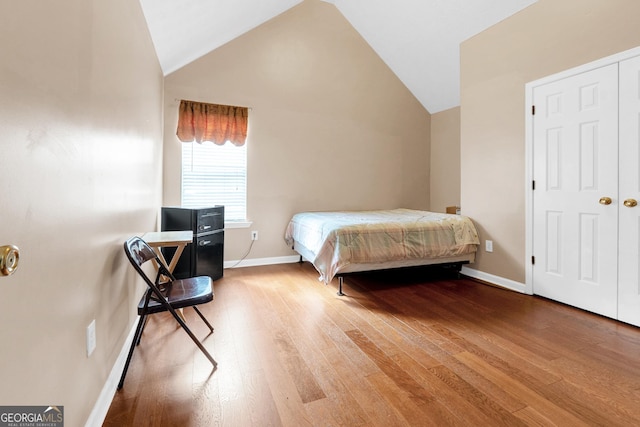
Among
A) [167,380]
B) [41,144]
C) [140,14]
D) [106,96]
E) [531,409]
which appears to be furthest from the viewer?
[140,14]

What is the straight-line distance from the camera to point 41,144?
894 millimetres

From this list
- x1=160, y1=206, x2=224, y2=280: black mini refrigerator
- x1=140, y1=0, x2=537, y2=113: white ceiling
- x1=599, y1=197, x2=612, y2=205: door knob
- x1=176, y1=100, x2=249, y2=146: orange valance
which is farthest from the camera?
x1=176, y1=100, x2=249, y2=146: orange valance

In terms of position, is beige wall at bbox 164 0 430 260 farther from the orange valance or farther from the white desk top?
the white desk top

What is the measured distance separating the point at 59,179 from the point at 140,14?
185 cm

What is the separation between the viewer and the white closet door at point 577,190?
2375mm

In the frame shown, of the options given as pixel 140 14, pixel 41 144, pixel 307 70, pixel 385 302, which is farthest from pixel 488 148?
pixel 41 144

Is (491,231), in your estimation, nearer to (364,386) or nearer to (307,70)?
(364,386)

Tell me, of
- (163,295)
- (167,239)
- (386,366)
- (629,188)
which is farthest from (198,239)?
(629,188)

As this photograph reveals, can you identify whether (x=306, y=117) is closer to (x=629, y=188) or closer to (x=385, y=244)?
(x=385, y=244)

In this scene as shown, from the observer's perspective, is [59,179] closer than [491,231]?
Yes

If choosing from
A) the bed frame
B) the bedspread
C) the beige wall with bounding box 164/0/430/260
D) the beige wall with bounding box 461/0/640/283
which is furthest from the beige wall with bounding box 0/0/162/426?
the beige wall with bounding box 461/0/640/283

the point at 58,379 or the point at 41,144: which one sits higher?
the point at 41,144

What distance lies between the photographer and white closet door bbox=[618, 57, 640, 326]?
222 cm

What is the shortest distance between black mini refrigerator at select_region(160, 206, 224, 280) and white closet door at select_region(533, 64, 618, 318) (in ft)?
10.9
